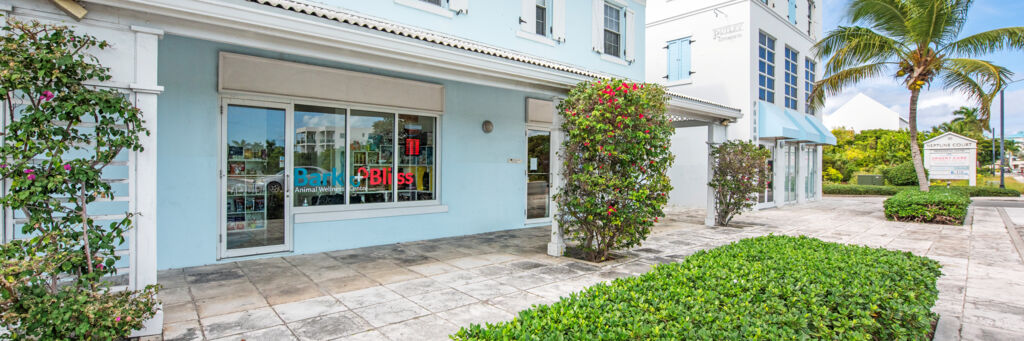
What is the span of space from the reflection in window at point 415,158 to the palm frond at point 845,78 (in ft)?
35.9

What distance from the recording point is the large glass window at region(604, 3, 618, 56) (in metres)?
9.72

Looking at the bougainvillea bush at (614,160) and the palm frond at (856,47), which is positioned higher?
the palm frond at (856,47)

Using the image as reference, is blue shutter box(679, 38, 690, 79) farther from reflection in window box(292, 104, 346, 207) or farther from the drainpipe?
the drainpipe

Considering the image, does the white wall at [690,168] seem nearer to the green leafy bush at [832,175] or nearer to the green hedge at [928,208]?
the green hedge at [928,208]

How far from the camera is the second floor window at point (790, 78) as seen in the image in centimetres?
1429

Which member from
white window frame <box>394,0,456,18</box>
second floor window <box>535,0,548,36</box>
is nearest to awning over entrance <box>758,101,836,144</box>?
second floor window <box>535,0,548,36</box>

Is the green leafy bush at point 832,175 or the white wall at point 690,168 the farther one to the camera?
the green leafy bush at point 832,175

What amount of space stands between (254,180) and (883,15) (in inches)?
536

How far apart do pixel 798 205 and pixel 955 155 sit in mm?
7934

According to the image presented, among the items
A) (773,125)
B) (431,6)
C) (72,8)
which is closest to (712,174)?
(773,125)

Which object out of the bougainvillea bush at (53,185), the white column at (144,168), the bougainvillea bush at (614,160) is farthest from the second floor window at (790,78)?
the bougainvillea bush at (53,185)

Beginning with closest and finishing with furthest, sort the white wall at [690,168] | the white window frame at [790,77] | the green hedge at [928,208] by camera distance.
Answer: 1. the green hedge at [928,208]
2. the white wall at [690,168]
3. the white window frame at [790,77]

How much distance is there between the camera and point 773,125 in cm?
1247

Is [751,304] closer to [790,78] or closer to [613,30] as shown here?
[613,30]
